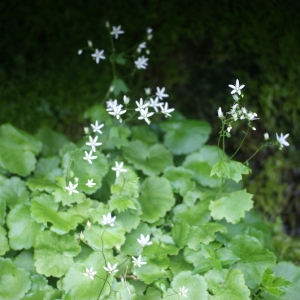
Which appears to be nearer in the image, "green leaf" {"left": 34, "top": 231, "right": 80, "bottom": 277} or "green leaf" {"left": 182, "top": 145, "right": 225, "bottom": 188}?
"green leaf" {"left": 34, "top": 231, "right": 80, "bottom": 277}

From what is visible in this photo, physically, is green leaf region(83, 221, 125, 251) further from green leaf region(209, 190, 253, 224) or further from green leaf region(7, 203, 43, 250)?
green leaf region(209, 190, 253, 224)

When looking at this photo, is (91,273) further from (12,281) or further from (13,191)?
(13,191)

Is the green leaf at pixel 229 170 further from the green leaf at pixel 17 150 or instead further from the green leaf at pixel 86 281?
the green leaf at pixel 17 150

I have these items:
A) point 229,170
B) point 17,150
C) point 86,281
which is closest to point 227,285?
point 229,170

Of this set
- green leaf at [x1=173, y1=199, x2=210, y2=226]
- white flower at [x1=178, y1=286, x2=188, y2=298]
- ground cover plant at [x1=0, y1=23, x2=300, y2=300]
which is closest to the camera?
white flower at [x1=178, y1=286, x2=188, y2=298]

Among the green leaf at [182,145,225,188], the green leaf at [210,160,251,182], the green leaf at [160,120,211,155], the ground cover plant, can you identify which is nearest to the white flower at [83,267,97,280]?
the ground cover plant
